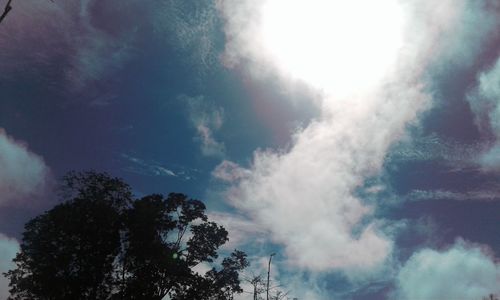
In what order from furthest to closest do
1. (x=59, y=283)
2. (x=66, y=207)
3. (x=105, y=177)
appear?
(x=105, y=177) → (x=66, y=207) → (x=59, y=283)

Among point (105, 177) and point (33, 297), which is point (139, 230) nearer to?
point (105, 177)

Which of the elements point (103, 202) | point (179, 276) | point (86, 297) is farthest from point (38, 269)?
point (179, 276)

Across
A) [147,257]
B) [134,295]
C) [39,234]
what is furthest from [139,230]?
[39,234]

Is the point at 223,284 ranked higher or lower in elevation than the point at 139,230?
lower

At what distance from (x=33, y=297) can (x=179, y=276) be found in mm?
11926

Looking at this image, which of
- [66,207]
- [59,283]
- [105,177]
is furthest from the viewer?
[105,177]

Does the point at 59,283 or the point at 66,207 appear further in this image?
the point at 66,207

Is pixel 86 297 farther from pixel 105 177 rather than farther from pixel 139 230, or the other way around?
pixel 105 177

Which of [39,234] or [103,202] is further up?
[103,202]

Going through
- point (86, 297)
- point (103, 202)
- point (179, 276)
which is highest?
point (103, 202)

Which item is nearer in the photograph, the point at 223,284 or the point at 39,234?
the point at 39,234

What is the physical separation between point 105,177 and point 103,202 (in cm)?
223

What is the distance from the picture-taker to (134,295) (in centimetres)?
3005

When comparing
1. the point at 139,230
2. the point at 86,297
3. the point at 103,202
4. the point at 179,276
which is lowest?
the point at 86,297
